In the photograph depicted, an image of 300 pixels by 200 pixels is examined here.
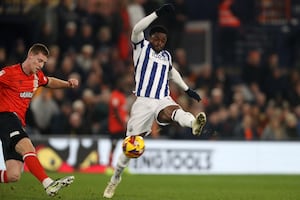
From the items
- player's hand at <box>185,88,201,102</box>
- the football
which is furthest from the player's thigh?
player's hand at <box>185,88,201,102</box>

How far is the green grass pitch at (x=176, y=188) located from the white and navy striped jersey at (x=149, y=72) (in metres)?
Answer: 1.67

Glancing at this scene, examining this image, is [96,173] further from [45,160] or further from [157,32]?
[157,32]

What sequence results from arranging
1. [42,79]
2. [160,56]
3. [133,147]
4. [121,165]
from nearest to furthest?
[42,79] → [133,147] → [121,165] → [160,56]

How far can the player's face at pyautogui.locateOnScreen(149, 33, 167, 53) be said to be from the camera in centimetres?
1423

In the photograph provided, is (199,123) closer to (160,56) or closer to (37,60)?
(160,56)

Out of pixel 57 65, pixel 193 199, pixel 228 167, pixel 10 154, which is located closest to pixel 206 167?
pixel 228 167

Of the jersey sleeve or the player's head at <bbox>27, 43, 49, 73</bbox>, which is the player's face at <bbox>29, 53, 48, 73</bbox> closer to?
the player's head at <bbox>27, 43, 49, 73</bbox>

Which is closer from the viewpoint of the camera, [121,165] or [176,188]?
[121,165]

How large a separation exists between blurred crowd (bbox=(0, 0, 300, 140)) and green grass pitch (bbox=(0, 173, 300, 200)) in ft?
7.76

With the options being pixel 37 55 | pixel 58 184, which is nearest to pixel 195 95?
pixel 37 55

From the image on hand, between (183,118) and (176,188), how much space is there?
3.43 m

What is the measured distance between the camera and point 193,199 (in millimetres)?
14086

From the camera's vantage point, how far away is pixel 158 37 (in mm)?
14242

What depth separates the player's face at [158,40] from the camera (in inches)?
560
